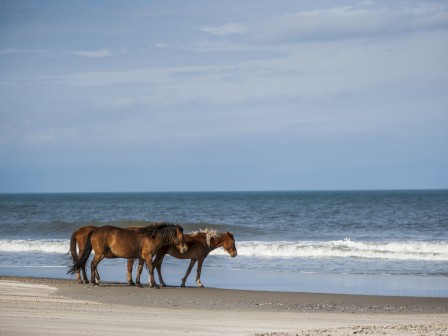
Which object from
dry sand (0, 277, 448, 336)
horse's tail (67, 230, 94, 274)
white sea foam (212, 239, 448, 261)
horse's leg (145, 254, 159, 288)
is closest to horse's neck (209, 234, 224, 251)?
dry sand (0, 277, 448, 336)

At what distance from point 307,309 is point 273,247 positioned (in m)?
13.6

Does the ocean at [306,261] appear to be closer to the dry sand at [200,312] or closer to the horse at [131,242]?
the horse at [131,242]

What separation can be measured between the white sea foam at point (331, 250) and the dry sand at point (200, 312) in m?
9.82

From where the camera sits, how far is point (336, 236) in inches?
1309

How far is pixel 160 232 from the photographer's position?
14789 millimetres

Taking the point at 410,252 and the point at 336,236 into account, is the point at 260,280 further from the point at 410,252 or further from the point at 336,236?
the point at 336,236

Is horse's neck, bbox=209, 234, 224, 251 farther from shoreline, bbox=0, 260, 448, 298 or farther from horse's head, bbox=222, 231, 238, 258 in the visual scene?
shoreline, bbox=0, 260, 448, 298

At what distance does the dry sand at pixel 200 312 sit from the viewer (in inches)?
364

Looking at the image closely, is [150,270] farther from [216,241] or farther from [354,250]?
[354,250]

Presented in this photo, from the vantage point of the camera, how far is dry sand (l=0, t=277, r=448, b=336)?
924 cm

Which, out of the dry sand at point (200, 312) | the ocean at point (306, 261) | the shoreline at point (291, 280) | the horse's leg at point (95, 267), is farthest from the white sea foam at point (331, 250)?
the dry sand at point (200, 312)

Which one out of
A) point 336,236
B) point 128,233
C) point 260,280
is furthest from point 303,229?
point 128,233

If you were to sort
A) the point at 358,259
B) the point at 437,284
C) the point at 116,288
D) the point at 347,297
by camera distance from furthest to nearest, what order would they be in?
1. the point at 358,259
2. the point at 437,284
3. the point at 116,288
4. the point at 347,297

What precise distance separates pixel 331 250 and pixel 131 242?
11.1 m
